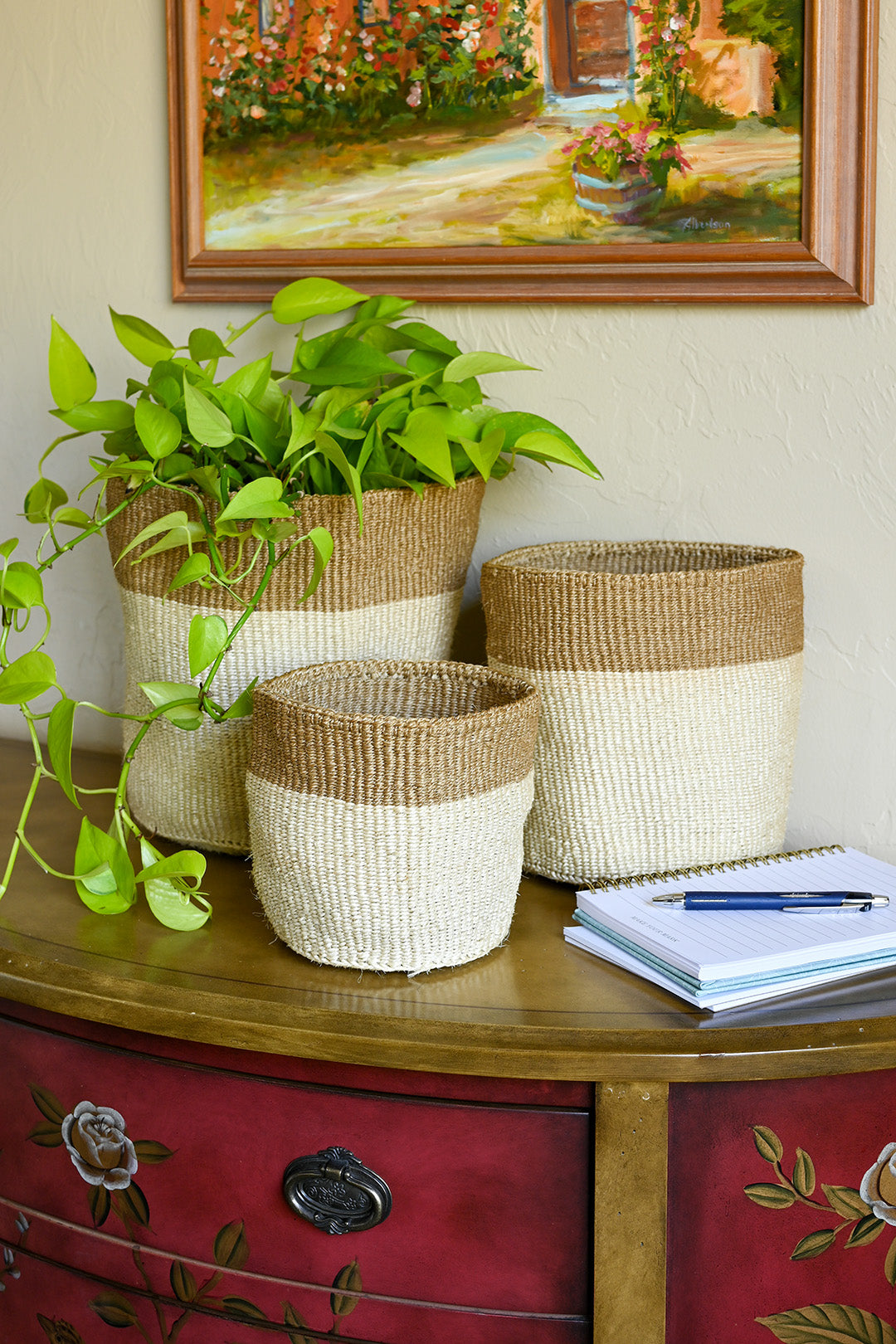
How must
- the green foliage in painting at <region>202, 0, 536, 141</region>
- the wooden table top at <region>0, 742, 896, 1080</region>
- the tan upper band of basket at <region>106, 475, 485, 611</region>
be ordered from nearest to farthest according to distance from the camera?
the wooden table top at <region>0, 742, 896, 1080</region>
the tan upper band of basket at <region>106, 475, 485, 611</region>
the green foliage in painting at <region>202, 0, 536, 141</region>

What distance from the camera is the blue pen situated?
77 centimetres

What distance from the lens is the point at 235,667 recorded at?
86cm

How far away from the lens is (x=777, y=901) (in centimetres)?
77

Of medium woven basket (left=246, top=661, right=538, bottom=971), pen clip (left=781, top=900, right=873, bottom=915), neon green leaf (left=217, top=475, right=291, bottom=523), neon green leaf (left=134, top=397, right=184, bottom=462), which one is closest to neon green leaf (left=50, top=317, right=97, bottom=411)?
neon green leaf (left=134, top=397, right=184, bottom=462)

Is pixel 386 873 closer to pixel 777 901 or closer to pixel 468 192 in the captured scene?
pixel 777 901

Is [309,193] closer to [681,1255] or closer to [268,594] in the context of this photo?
[268,594]

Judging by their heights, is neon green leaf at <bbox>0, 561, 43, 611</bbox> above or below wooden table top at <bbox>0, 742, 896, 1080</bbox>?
above

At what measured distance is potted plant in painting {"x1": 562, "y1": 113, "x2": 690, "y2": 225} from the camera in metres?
0.93

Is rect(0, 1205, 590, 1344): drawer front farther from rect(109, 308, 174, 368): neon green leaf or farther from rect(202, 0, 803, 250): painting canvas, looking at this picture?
rect(202, 0, 803, 250): painting canvas

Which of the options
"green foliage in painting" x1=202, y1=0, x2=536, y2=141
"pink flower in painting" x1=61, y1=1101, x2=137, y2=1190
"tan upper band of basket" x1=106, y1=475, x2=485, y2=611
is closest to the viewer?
"pink flower in painting" x1=61, y1=1101, x2=137, y2=1190

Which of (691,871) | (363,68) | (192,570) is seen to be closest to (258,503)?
(192,570)

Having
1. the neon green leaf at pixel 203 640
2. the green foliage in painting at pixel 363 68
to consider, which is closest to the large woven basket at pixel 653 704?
the neon green leaf at pixel 203 640
